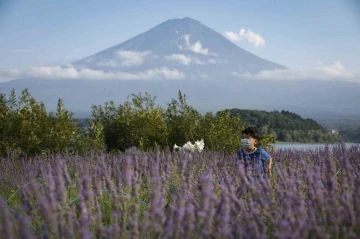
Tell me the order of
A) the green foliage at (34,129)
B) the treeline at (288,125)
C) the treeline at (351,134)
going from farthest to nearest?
the treeline at (288,125)
the treeline at (351,134)
the green foliage at (34,129)

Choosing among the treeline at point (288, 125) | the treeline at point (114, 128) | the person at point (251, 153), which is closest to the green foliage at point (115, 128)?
the treeline at point (114, 128)

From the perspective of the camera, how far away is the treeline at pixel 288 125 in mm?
11526

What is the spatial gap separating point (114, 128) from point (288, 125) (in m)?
5.16

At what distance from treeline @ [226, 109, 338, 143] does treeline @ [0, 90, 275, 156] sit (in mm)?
3110

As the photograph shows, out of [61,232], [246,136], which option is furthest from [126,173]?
[246,136]

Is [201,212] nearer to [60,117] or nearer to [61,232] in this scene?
[61,232]

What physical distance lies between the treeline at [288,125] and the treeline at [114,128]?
10.2 ft

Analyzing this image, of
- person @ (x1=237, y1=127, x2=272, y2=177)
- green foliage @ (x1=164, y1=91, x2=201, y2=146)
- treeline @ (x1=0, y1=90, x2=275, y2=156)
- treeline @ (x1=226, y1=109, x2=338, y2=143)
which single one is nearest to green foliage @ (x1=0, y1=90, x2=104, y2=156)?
treeline @ (x1=0, y1=90, x2=275, y2=156)

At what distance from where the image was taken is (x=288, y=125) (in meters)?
12.2

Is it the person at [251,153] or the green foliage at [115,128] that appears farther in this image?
the green foliage at [115,128]

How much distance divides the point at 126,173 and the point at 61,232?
516 millimetres

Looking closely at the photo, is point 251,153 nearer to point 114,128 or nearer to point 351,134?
point 114,128

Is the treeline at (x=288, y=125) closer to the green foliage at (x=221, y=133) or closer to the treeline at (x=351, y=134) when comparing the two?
the treeline at (x=351, y=134)

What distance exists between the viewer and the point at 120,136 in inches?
330
